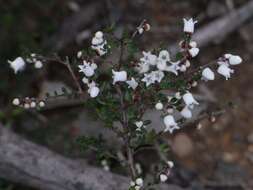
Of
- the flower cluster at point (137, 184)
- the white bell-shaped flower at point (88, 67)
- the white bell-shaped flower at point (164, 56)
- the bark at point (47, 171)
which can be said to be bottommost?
the flower cluster at point (137, 184)

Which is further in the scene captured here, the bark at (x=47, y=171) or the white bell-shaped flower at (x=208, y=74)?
the bark at (x=47, y=171)

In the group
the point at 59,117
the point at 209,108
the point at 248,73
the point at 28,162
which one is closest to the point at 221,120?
the point at 209,108

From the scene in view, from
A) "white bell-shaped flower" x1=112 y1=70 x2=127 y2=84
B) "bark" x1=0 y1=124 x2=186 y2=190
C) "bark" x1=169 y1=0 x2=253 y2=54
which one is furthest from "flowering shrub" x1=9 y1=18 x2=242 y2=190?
"bark" x1=169 y1=0 x2=253 y2=54

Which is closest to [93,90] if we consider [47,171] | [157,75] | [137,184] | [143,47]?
[157,75]

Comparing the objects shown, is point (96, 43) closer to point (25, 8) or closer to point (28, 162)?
point (28, 162)

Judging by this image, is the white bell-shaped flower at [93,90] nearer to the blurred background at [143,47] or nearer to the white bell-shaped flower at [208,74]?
the white bell-shaped flower at [208,74]

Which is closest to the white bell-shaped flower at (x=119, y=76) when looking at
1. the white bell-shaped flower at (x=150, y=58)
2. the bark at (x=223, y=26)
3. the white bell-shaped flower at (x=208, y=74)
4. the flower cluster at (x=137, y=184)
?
the white bell-shaped flower at (x=150, y=58)

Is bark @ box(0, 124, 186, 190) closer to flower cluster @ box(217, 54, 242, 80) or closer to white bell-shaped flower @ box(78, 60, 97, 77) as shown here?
white bell-shaped flower @ box(78, 60, 97, 77)

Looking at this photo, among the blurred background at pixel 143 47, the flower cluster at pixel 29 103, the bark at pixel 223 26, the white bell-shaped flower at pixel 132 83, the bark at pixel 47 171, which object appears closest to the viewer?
the white bell-shaped flower at pixel 132 83
